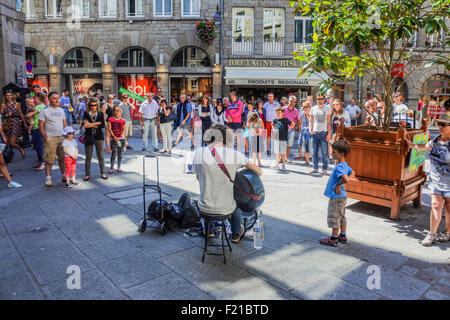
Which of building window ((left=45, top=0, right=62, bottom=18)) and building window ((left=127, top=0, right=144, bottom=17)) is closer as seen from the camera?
building window ((left=127, top=0, right=144, bottom=17))

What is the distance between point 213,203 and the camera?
425 centimetres

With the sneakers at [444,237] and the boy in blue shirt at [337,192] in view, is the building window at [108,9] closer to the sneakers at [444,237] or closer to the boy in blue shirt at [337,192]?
the boy in blue shirt at [337,192]

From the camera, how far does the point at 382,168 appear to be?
6.04 m

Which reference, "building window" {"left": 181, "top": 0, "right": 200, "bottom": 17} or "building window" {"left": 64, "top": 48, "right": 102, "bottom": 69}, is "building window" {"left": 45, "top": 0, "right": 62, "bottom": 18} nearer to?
"building window" {"left": 64, "top": 48, "right": 102, "bottom": 69}

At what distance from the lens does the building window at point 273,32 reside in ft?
71.6

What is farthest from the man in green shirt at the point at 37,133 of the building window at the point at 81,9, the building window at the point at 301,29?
the building window at the point at 301,29

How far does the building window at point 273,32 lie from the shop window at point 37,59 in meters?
13.1

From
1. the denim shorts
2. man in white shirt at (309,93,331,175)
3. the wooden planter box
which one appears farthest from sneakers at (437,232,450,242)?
man in white shirt at (309,93,331,175)

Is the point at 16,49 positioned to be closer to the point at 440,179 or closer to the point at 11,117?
the point at 11,117

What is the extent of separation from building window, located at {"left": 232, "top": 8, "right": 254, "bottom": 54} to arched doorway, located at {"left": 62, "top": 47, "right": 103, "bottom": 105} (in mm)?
8024

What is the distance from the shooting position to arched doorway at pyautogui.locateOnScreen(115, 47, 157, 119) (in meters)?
22.2

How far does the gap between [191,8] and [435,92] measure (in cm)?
1461

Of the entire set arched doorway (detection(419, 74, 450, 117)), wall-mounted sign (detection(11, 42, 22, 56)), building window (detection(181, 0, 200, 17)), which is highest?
building window (detection(181, 0, 200, 17))

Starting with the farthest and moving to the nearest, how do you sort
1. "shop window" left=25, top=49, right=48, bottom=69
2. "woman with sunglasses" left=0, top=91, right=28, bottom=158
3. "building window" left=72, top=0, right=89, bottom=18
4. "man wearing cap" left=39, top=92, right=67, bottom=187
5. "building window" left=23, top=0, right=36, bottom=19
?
1. "shop window" left=25, top=49, right=48, bottom=69
2. "building window" left=23, top=0, right=36, bottom=19
3. "building window" left=72, top=0, right=89, bottom=18
4. "woman with sunglasses" left=0, top=91, right=28, bottom=158
5. "man wearing cap" left=39, top=92, right=67, bottom=187
